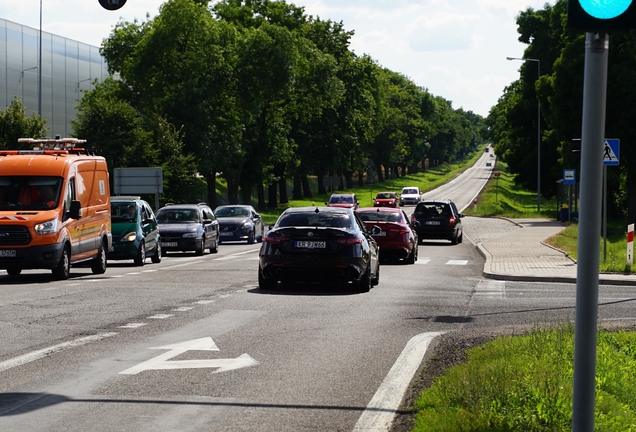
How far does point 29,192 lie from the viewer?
21672 mm

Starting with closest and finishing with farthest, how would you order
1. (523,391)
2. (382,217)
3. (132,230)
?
(523,391), (132,230), (382,217)

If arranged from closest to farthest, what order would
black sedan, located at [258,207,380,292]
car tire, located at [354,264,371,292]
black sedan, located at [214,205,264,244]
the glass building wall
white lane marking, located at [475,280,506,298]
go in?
black sedan, located at [258,207,380,292] → car tire, located at [354,264,371,292] → white lane marking, located at [475,280,506,298] → black sedan, located at [214,205,264,244] → the glass building wall

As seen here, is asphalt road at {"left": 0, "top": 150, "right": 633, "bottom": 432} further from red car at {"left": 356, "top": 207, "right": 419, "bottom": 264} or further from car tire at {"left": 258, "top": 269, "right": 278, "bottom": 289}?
red car at {"left": 356, "top": 207, "right": 419, "bottom": 264}

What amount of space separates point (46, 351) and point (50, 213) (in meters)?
11.1

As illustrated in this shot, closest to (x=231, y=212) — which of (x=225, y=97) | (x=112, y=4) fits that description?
(x=225, y=97)

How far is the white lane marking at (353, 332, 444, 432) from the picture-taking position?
7.14 meters

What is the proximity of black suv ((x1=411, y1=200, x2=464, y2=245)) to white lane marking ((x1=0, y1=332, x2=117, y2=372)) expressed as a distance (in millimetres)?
29642

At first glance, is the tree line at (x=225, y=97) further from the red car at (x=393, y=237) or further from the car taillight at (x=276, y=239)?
the car taillight at (x=276, y=239)

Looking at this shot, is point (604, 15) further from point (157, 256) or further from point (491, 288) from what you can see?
point (157, 256)

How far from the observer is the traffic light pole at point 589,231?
496 cm

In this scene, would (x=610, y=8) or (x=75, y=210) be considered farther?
(x=75, y=210)

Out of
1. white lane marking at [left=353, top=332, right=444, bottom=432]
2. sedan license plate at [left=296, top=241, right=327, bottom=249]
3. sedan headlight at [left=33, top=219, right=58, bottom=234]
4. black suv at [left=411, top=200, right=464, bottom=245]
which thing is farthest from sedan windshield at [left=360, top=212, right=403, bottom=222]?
white lane marking at [left=353, top=332, right=444, bottom=432]

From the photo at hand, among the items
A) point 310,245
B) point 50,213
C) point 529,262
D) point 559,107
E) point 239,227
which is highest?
point 559,107

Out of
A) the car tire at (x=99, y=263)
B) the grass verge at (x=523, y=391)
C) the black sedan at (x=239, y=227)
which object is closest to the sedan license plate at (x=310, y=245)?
the car tire at (x=99, y=263)
